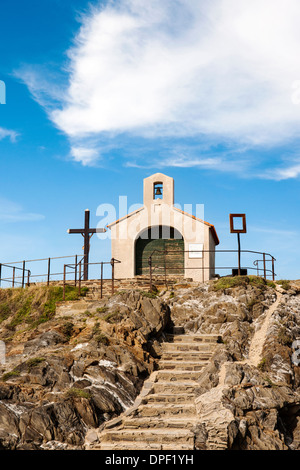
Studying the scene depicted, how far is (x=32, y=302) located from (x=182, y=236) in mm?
8710

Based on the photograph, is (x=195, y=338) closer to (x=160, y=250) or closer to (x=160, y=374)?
(x=160, y=374)

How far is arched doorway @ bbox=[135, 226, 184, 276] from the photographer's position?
85.9 feet

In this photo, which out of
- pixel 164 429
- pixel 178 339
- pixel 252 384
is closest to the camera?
pixel 164 429

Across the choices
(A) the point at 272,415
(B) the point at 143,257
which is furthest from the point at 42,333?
(B) the point at 143,257

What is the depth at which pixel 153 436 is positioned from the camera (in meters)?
11.7

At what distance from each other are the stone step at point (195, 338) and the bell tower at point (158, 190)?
10.2m

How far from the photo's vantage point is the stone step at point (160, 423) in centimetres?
1212

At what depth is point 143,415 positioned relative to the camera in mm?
12867

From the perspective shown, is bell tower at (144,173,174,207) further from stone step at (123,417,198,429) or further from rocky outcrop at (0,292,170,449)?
stone step at (123,417,198,429)

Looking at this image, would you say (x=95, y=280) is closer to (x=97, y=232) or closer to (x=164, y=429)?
(x=97, y=232)

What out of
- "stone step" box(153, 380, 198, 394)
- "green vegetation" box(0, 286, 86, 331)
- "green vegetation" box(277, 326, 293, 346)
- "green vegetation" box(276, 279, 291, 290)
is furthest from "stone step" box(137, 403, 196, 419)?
"green vegetation" box(276, 279, 291, 290)

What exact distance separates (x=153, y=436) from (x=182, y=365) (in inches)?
162

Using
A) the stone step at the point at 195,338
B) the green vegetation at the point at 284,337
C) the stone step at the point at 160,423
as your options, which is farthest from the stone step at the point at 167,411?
the green vegetation at the point at 284,337

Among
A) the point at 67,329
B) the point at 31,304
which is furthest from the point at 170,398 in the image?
the point at 31,304
